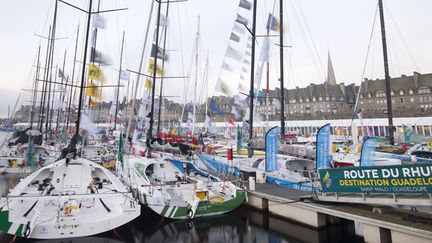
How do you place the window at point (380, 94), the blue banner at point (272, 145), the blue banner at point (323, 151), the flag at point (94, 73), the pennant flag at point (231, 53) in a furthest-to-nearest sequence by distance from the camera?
1. the window at point (380, 94)
2. the flag at point (94, 73)
3. the pennant flag at point (231, 53)
4. the blue banner at point (272, 145)
5. the blue banner at point (323, 151)

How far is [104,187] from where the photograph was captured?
11859mm

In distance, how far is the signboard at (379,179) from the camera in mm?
7384

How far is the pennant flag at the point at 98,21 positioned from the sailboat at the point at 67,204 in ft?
28.4

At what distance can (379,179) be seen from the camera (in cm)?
837

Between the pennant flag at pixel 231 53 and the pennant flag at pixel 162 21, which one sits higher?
the pennant flag at pixel 162 21

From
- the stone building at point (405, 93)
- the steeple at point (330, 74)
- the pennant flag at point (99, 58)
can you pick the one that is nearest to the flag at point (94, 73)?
the pennant flag at point (99, 58)

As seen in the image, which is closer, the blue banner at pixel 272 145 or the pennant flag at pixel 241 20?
the blue banner at pixel 272 145

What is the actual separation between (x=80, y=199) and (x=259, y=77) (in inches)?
653

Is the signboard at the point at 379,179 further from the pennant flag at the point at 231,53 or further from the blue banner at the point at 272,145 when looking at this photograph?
the pennant flag at the point at 231,53

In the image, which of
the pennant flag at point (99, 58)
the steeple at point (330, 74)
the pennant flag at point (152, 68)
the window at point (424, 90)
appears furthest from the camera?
the steeple at point (330, 74)

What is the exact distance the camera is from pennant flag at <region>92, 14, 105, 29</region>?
670 inches

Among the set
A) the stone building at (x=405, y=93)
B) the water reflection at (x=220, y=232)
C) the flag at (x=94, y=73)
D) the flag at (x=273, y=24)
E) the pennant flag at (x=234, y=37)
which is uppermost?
the stone building at (x=405, y=93)

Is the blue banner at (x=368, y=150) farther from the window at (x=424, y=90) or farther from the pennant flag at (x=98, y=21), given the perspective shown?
the window at (x=424, y=90)

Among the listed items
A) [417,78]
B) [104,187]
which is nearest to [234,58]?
[104,187]
